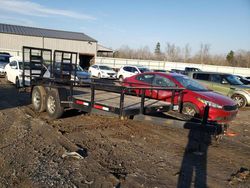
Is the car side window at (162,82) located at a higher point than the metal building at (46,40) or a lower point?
lower

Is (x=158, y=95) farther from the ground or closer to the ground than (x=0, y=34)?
closer to the ground

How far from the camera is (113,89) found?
6.70 meters

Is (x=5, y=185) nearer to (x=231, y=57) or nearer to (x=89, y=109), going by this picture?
(x=89, y=109)

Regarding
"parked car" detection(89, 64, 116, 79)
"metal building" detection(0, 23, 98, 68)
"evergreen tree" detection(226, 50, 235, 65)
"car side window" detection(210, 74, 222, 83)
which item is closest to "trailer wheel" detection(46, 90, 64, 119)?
"car side window" detection(210, 74, 222, 83)

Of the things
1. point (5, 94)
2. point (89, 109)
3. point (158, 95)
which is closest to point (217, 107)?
point (158, 95)

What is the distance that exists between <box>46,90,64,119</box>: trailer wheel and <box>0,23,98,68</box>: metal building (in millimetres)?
32508

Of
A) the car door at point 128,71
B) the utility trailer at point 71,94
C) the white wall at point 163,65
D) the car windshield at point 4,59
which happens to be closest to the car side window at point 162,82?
the utility trailer at point 71,94

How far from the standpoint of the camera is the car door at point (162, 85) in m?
9.00

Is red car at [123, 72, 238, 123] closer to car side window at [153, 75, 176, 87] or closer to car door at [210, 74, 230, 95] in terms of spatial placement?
car side window at [153, 75, 176, 87]

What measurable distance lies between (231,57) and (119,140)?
85.4 meters

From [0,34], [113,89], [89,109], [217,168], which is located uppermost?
[0,34]

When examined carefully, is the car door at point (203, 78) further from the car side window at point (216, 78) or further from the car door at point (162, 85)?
the car door at point (162, 85)

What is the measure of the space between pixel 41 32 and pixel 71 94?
130 ft

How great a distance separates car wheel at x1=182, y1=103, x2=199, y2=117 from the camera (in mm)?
8664
